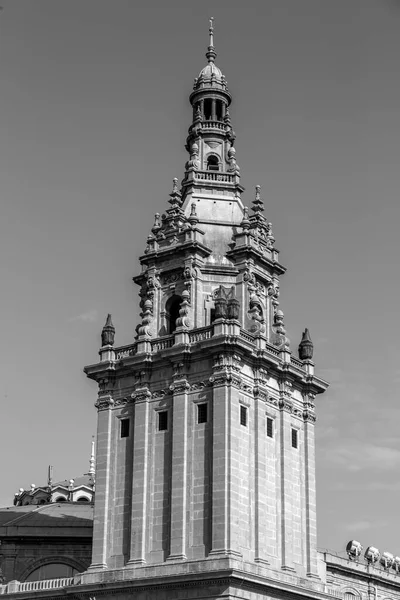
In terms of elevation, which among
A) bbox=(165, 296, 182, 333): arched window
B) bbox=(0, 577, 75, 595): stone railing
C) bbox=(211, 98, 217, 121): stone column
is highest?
bbox=(211, 98, 217, 121): stone column

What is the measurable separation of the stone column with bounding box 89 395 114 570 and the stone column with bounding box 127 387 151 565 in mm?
2293

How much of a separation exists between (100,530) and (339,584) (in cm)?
3015

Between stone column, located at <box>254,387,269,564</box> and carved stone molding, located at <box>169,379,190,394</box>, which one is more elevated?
carved stone molding, located at <box>169,379,190,394</box>

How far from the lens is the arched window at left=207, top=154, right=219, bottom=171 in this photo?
83.7m

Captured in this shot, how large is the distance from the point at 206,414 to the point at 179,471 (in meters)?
3.98

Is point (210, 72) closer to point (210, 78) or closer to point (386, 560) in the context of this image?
point (210, 78)

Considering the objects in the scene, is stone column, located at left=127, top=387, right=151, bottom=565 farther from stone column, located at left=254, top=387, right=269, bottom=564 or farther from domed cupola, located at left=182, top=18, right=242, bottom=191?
domed cupola, located at left=182, top=18, right=242, bottom=191

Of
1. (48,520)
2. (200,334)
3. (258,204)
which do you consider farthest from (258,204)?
(48,520)

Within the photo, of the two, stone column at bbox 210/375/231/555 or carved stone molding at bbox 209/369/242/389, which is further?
carved stone molding at bbox 209/369/242/389

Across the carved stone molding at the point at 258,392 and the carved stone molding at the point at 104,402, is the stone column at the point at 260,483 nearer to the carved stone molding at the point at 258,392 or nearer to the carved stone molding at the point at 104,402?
the carved stone molding at the point at 258,392

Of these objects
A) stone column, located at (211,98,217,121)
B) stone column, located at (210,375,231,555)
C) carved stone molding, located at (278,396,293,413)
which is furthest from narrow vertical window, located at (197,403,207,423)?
stone column, located at (211,98,217,121)

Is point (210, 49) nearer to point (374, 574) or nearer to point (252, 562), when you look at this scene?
point (252, 562)

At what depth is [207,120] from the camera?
8419 centimetres

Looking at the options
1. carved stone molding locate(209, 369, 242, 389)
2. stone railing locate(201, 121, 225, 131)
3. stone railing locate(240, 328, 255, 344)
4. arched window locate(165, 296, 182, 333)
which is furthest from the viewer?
stone railing locate(201, 121, 225, 131)
